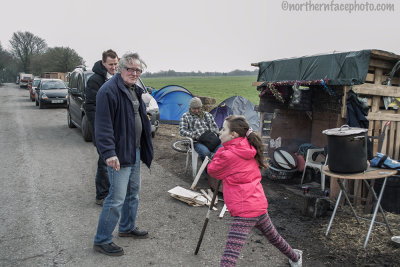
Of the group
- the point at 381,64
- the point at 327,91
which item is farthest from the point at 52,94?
the point at 381,64

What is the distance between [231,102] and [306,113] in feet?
15.4

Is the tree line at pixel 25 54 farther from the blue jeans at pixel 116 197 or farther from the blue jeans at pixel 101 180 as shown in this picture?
the blue jeans at pixel 116 197

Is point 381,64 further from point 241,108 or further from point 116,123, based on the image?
point 241,108

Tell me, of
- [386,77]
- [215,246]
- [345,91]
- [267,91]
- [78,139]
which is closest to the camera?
[215,246]

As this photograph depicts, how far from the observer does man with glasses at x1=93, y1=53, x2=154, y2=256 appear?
317 cm

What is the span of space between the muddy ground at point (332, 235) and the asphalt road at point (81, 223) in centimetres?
50

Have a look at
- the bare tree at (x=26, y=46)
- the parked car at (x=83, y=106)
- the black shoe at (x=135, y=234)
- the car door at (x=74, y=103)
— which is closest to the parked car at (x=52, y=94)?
the car door at (x=74, y=103)

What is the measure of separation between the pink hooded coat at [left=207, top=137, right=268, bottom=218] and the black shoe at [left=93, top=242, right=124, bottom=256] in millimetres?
1379

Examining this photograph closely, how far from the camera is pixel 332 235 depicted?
4180mm

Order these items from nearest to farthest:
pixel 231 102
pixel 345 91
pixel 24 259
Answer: pixel 24 259 → pixel 345 91 → pixel 231 102

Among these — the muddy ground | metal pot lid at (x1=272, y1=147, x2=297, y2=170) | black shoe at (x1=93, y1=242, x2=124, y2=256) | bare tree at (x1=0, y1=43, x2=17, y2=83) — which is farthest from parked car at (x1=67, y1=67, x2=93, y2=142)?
bare tree at (x1=0, y1=43, x2=17, y2=83)

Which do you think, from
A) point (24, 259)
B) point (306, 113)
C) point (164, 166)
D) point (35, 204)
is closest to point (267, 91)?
point (306, 113)

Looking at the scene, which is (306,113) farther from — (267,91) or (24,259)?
(24,259)

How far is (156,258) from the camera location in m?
3.47
